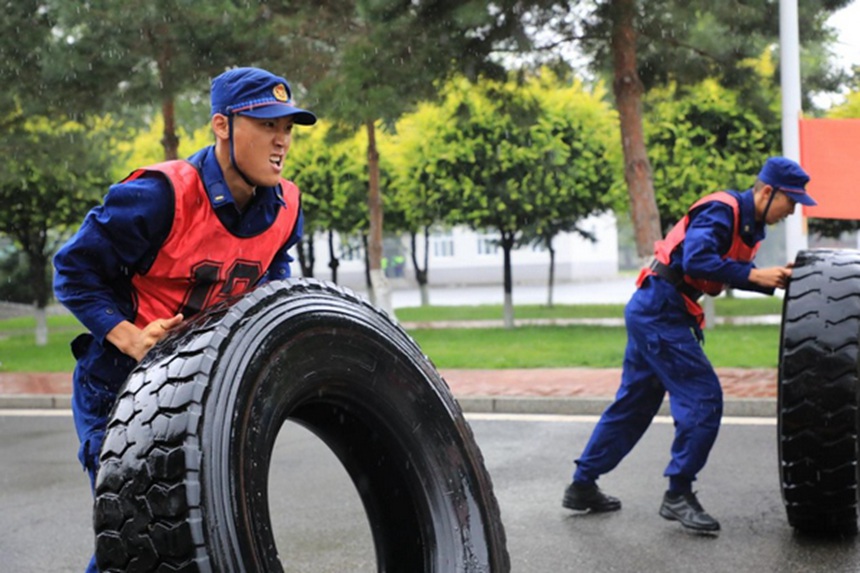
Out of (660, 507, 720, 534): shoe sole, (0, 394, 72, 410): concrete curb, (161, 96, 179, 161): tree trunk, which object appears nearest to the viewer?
(660, 507, 720, 534): shoe sole

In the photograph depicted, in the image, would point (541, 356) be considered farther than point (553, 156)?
No

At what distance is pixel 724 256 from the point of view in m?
4.89

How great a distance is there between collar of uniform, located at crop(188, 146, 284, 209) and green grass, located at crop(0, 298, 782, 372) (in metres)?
8.43

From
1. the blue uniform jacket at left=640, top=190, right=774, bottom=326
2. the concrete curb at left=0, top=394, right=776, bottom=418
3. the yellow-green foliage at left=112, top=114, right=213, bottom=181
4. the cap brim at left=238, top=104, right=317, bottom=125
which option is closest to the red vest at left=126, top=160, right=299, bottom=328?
the cap brim at left=238, top=104, right=317, bottom=125

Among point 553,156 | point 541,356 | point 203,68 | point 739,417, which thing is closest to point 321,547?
point 739,417

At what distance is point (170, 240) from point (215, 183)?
0.65 ft

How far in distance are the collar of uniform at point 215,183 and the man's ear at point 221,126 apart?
0.06 m

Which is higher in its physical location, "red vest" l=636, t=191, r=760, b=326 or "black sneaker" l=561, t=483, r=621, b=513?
"red vest" l=636, t=191, r=760, b=326

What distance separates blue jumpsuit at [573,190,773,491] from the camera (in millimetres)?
4754

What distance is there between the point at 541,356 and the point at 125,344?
386 inches

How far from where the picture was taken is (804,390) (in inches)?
171

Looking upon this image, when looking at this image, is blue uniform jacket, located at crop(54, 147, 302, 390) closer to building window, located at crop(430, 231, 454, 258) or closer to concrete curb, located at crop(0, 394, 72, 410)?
concrete curb, located at crop(0, 394, 72, 410)

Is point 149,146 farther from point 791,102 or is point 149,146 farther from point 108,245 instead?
point 108,245

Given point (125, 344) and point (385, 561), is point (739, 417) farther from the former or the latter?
point (125, 344)
